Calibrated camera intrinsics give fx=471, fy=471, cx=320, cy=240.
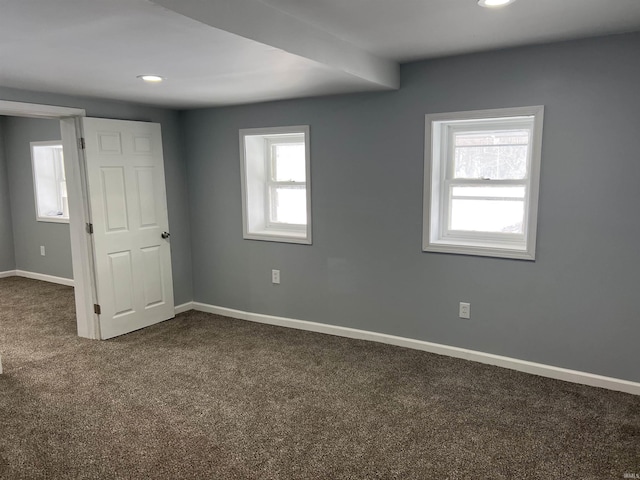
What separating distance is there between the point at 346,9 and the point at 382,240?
1.90 metres

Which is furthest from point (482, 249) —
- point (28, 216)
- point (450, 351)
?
point (28, 216)

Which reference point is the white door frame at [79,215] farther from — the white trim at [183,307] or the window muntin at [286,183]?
the window muntin at [286,183]

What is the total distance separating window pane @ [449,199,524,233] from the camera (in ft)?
11.3

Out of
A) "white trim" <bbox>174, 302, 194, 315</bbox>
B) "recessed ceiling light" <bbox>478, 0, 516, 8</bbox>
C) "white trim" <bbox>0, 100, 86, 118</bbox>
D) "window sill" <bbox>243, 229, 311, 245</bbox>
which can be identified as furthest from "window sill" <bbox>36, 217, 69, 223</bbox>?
"recessed ceiling light" <bbox>478, 0, 516, 8</bbox>

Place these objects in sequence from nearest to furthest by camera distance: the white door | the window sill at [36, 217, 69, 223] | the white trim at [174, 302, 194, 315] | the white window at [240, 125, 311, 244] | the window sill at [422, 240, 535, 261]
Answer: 1. the window sill at [422, 240, 535, 261]
2. the white door
3. the white window at [240, 125, 311, 244]
4. the white trim at [174, 302, 194, 315]
5. the window sill at [36, 217, 69, 223]

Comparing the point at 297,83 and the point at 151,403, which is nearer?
the point at 151,403

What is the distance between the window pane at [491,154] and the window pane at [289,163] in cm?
146

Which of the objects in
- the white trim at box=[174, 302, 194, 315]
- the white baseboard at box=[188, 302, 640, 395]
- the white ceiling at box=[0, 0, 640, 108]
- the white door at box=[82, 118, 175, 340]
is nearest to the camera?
the white ceiling at box=[0, 0, 640, 108]

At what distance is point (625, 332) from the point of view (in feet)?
Result: 9.73

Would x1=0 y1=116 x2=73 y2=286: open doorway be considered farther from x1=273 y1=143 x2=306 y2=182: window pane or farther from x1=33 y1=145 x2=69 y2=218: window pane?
x1=273 y1=143 x2=306 y2=182: window pane

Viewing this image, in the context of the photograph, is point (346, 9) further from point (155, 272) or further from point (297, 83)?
point (155, 272)

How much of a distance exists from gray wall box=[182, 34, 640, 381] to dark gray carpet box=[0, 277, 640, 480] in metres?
0.32

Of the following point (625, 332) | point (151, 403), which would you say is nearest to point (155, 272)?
point (151, 403)

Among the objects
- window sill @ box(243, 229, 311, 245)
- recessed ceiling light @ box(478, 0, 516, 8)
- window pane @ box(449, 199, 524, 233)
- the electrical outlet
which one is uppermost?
recessed ceiling light @ box(478, 0, 516, 8)
